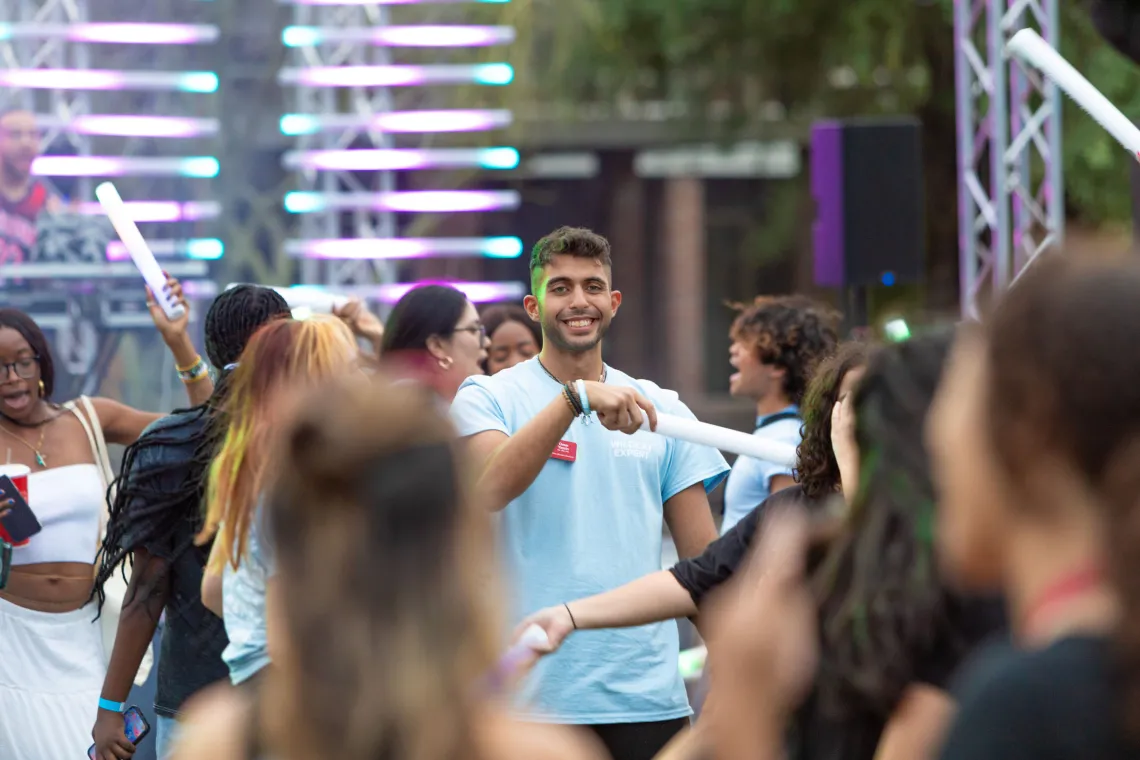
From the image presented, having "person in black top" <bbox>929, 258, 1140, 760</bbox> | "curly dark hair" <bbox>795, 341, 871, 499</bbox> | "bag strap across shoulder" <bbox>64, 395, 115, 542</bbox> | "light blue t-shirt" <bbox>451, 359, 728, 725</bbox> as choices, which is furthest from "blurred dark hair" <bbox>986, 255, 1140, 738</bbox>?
"bag strap across shoulder" <bbox>64, 395, 115, 542</bbox>

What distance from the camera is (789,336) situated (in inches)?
201

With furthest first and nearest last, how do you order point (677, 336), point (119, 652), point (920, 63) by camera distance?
point (677, 336) < point (920, 63) < point (119, 652)

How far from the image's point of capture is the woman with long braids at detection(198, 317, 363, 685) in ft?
9.05

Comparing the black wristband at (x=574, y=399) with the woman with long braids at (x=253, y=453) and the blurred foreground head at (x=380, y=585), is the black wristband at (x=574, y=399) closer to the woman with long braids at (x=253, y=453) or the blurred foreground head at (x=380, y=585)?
the woman with long braids at (x=253, y=453)

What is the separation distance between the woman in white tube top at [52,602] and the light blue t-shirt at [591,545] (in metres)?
1.21

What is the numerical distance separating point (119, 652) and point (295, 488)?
2.51 meters

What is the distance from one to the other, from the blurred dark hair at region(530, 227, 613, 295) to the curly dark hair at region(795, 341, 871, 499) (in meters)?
1.29

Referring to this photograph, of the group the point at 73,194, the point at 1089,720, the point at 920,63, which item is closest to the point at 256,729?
the point at 1089,720

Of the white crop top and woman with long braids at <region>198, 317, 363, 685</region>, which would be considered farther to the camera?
the white crop top

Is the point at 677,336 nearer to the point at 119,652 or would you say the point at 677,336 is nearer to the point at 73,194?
the point at 73,194

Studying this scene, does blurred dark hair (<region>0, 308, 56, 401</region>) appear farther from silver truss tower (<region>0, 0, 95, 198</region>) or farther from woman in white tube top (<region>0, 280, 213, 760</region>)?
silver truss tower (<region>0, 0, 95, 198</region>)

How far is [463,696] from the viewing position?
1416mm

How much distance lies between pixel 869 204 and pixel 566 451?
11.3 ft

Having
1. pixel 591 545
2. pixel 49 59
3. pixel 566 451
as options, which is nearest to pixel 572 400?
pixel 566 451
